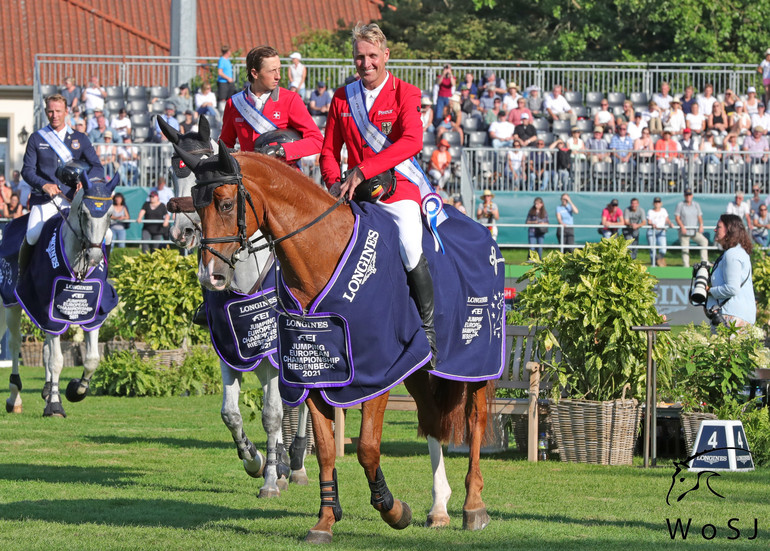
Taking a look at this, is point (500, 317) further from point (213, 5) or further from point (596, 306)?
point (213, 5)

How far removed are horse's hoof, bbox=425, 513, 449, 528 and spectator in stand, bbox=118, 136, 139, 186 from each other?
1768 centimetres

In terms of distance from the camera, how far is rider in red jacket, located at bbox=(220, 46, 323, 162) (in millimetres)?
8680

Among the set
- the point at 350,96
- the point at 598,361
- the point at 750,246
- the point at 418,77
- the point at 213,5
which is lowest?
the point at 598,361

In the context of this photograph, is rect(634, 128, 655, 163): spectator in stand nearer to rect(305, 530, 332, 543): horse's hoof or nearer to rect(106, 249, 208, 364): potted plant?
rect(106, 249, 208, 364): potted plant

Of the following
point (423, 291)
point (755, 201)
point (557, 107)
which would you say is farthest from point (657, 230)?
point (423, 291)

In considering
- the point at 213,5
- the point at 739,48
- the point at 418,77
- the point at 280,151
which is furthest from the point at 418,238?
the point at 213,5

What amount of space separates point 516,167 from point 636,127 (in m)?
4.17

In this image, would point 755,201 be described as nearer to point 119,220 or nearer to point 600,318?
point 119,220

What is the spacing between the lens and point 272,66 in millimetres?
8688

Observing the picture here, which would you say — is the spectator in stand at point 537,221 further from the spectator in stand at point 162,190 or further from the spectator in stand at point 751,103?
the spectator in stand at point 751,103

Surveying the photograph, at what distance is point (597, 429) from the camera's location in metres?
10.0

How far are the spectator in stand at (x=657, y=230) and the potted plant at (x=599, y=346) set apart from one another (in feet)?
39.3

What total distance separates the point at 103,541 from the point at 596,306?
4.97m

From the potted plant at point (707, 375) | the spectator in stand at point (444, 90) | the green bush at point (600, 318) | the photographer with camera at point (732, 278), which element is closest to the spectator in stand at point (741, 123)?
the spectator in stand at point (444, 90)
